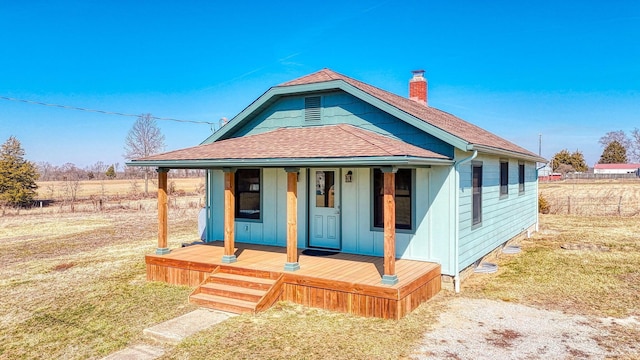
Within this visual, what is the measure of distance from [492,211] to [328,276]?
5488mm

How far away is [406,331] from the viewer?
573 cm

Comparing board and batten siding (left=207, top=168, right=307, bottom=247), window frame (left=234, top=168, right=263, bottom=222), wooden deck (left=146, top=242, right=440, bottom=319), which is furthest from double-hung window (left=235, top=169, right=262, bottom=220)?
wooden deck (left=146, top=242, right=440, bottom=319)

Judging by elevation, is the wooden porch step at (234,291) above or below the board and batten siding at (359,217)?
below

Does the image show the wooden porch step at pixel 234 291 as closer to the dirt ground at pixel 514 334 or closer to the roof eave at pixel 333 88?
the dirt ground at pixel 514 334

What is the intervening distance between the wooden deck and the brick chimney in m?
7.11

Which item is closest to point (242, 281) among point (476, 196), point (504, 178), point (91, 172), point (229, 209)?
point (229, 209)

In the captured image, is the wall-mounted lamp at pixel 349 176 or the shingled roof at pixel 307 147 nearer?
the shingled roof at pixel 307 147

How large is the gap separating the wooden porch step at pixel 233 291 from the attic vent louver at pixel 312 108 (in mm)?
4559

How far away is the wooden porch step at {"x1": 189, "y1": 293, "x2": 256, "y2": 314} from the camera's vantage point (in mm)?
6580

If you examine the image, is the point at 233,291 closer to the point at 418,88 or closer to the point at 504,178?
the point at 504,178

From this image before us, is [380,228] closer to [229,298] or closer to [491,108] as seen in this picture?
[229,298]

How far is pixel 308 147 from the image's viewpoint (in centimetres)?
790

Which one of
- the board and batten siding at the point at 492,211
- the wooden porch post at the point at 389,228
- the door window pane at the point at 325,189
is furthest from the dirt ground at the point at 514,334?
the door window pane at the point at 325,189

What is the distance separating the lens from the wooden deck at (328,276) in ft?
20.9
